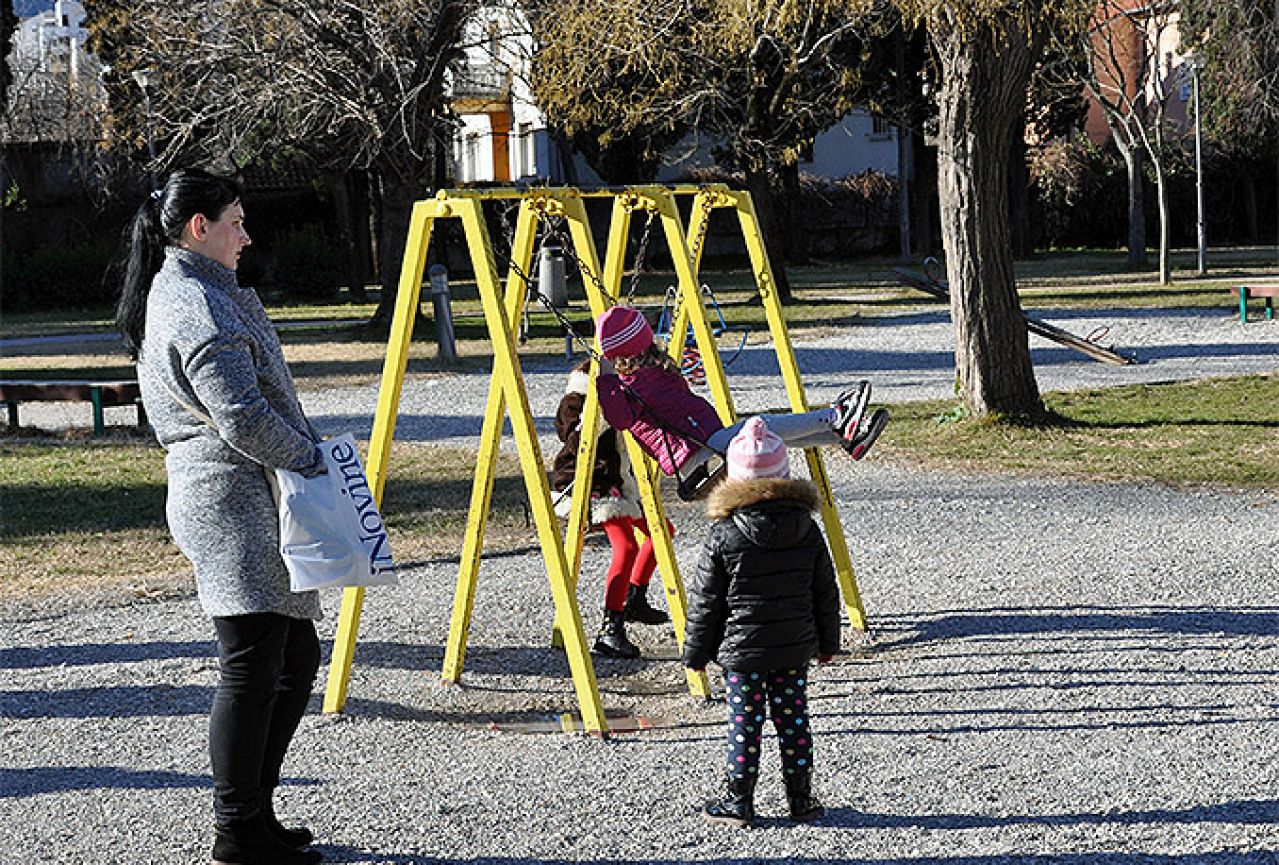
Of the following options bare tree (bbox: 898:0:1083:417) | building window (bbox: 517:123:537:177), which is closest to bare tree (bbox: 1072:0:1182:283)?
bare tree (bbox: 898:0:1083:417)

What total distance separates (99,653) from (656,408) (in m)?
2.79

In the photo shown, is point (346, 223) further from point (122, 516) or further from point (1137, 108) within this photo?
point (122, 516)

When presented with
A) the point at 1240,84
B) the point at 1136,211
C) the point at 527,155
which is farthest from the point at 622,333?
the point at 527,155

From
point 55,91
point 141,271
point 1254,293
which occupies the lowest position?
point 1254,293

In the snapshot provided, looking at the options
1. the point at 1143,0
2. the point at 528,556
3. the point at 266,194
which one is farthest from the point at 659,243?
the point at 528,556

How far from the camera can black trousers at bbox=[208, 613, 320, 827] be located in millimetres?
4594

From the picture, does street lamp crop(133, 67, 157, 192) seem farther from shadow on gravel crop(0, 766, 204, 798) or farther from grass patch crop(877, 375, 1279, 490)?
shadow on gravel crop(0, 766, 204, 798)

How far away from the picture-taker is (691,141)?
155 feet

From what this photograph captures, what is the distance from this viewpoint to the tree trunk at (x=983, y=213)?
13.1m

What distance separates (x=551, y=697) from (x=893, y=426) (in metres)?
8.26

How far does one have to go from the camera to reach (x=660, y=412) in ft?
20.6

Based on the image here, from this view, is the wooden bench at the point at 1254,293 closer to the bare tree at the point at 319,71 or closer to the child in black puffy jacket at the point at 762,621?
the bare tree at the point at 319,71

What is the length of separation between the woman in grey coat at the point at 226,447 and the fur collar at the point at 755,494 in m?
1.13

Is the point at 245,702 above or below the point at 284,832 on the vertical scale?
above
